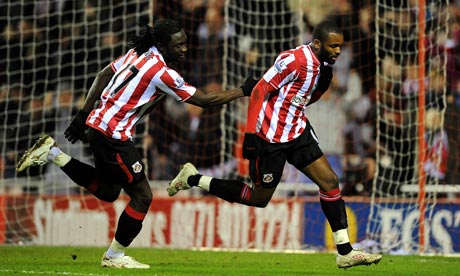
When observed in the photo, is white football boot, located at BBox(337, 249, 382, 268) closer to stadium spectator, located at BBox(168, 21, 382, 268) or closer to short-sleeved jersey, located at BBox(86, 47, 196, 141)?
stadium spectator, located at BBox(168, 21, 382, 268)

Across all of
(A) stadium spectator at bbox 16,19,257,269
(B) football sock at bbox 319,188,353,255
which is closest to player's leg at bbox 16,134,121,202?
(A) stadium spectator at bbox 16,19,257,269

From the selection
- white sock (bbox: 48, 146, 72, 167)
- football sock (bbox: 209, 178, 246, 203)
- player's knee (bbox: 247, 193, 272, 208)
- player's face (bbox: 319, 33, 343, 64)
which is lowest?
player's knee (bbox: 247, 193, 272, 208)

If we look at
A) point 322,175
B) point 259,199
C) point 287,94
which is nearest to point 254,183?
point 259,199

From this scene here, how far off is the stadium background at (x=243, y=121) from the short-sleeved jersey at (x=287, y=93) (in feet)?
13.5

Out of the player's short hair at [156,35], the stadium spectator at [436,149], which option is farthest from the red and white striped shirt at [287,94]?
the stadium spectator at [436,149]

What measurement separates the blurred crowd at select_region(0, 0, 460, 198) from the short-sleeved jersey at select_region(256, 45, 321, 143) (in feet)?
14.4

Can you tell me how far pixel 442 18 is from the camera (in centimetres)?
1346

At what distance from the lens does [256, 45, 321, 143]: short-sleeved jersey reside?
8508 millimetres

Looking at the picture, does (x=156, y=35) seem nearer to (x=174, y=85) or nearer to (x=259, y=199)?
(x=174, y=85)

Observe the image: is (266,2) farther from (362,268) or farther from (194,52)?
(362,268)

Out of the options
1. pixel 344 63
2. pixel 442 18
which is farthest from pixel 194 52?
pixel 442 18

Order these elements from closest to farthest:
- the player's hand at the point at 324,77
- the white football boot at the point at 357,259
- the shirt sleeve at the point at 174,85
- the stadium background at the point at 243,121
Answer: the white football boot at the point at 357,259 < the shirt sleeve at the point at 174,85 < the player's hand at the point at 324,77 < the stadium background at the point at 243,121

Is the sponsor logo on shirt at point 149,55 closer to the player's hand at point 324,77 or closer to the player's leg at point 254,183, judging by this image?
the player's leg at point 254,183

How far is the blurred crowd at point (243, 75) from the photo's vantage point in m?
13.4
